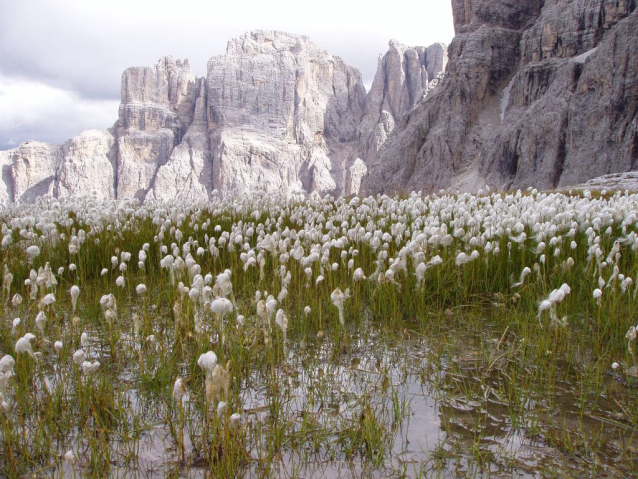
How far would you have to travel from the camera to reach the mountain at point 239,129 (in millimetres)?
116250

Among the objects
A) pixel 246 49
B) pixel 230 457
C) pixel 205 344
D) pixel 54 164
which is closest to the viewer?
pixel 230 457

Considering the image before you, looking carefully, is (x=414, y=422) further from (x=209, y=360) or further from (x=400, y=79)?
(x=400, y=79)

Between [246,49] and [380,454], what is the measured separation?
461 feet

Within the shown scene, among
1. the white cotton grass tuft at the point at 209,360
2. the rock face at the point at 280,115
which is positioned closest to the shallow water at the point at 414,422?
the white cotton grass tuft at the point at 209,360

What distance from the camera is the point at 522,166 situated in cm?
5178

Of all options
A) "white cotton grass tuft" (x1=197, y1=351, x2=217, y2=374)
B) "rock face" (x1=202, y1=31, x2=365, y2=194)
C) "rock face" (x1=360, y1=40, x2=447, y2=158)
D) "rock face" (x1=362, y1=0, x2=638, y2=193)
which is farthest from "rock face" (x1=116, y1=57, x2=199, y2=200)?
"white cotton grass tuft" (x1=197, y1=351, x2=217, y2=374)

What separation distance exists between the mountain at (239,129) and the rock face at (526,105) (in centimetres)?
4442

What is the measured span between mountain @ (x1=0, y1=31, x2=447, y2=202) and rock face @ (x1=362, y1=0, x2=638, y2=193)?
146 feet

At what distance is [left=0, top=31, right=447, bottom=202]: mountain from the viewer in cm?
11625

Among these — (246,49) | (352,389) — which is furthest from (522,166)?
(246,49)

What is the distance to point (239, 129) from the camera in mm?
122812

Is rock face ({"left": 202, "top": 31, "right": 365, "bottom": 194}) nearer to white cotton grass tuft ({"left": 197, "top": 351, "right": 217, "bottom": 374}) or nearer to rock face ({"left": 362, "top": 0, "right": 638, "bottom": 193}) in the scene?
rock face ({"left": 362, "top": 0, "right": 638, "bottom": 193})

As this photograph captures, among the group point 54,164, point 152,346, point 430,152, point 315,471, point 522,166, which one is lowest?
point 315,471

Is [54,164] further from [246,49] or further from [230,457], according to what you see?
[230,457]
